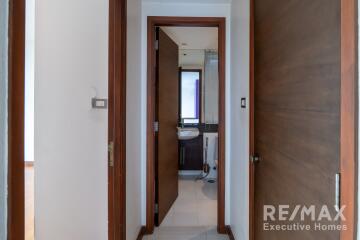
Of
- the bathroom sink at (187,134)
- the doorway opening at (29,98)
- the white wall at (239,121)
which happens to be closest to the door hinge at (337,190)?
the white wall at (239,121)

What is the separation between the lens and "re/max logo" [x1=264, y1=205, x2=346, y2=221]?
818 mm

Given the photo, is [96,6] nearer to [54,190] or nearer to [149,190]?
[54,190]

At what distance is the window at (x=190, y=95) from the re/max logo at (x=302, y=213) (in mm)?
3262

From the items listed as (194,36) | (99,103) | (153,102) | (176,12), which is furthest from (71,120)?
(194,36)

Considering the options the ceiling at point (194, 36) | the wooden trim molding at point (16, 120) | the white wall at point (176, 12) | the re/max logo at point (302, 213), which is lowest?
the re/max logo at point (302, 213)

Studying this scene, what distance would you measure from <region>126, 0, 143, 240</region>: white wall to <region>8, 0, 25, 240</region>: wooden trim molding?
1.32 metres

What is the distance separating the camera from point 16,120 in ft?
2.05

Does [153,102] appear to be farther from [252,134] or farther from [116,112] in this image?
[252,134]

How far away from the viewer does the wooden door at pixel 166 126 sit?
270 cm

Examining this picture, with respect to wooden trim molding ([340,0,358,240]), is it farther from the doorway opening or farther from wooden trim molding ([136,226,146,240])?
the doorway opening

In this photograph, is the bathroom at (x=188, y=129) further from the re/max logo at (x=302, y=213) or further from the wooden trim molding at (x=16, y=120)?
the wooden trim molding at (x=16, y=120)

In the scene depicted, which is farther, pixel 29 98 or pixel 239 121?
pixel 29 98

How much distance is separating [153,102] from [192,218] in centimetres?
135

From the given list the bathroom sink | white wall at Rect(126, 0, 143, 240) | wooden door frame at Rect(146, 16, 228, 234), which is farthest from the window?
white wall at Rect(126, 0, 143, 240)
